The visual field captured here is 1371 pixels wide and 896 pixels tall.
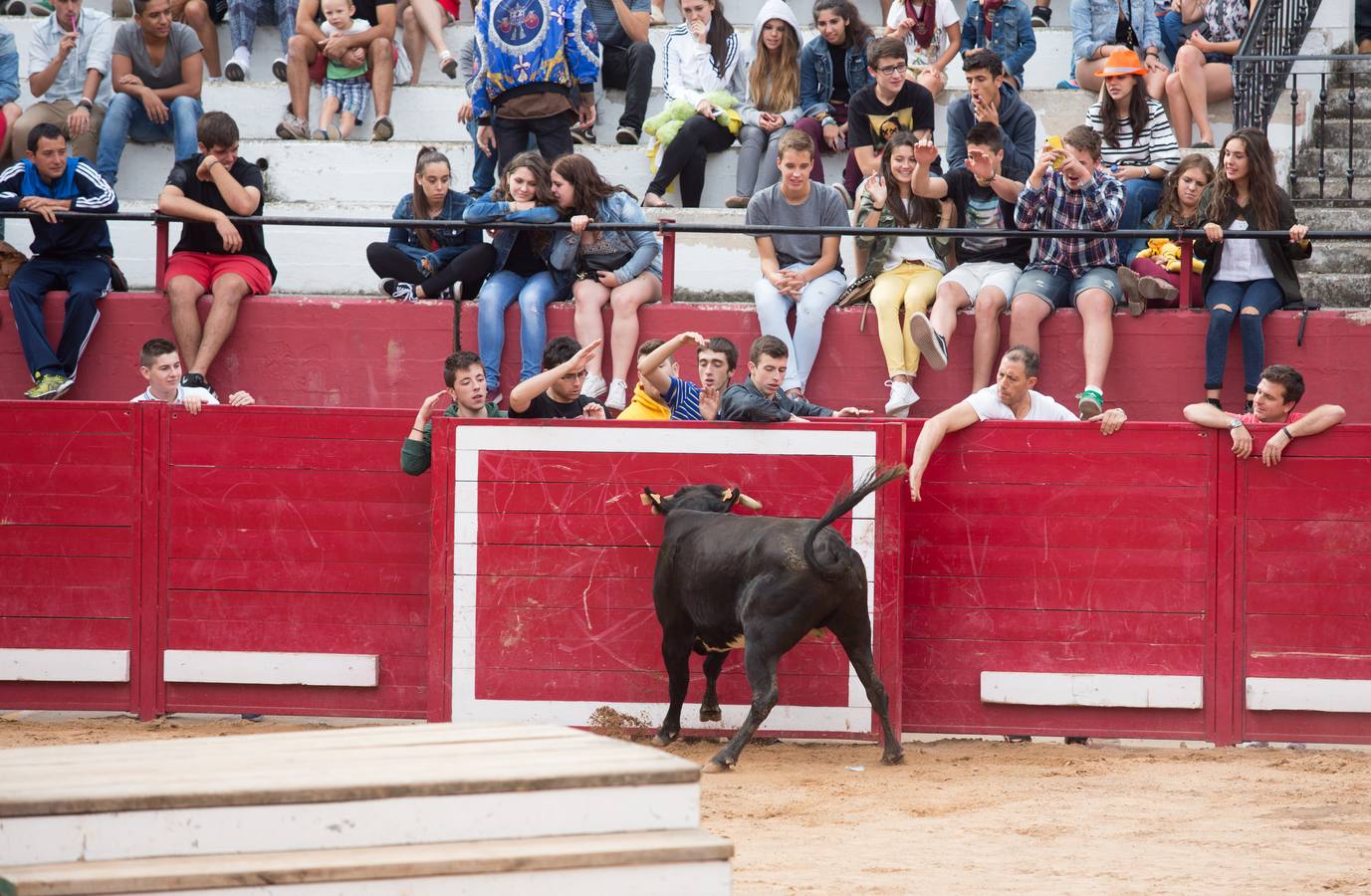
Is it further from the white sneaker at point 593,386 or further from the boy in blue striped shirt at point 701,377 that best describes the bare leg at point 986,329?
the white sneaker at point 593,386

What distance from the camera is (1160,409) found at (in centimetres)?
862

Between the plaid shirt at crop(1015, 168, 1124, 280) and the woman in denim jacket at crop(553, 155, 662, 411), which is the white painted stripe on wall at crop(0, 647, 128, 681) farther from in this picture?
the plaid shirt at crop(1015, 168, 1124, 280)

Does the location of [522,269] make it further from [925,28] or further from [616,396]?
[925,28]

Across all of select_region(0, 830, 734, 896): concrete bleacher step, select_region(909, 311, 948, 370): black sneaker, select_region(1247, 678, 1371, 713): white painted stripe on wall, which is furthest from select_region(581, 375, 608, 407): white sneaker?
select_region(0, 830, 734, 896): concrete bleacher step

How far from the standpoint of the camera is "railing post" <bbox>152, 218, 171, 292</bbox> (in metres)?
8.98

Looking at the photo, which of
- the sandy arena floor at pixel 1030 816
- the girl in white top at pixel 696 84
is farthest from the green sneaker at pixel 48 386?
the girl in white top at pixel 696 84

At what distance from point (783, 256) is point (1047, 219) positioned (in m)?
1.34

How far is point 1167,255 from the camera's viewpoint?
884 centimetres

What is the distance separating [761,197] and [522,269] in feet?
4.19

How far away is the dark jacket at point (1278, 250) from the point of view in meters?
8.24

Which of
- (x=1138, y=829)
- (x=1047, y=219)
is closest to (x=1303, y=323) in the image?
(x=1047, y=219)

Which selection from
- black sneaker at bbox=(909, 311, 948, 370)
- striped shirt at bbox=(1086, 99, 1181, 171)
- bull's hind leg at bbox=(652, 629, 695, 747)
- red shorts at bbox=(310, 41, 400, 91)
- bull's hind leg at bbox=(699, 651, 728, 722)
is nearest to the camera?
bull's hind leg at bbox=(652, 629, 695, 747)

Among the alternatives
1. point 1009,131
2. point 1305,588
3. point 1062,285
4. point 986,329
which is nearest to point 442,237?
point 986,329

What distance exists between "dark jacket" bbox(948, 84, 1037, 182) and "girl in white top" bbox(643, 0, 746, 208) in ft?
5.26
